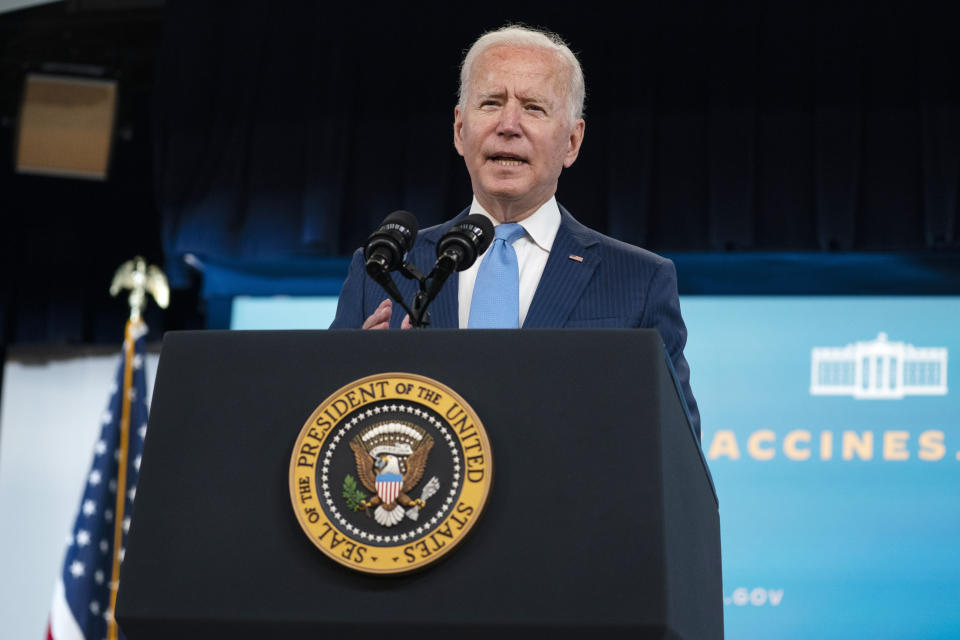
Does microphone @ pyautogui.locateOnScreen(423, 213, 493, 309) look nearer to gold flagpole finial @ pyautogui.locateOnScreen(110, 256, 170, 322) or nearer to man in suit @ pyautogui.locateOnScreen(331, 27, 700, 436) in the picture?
man in suit @ pyautogui.locateOnScreen(331, 27, 700, 436)

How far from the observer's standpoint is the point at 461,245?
1.34 m

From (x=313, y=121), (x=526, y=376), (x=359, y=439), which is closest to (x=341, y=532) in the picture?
(x=359, y=439)

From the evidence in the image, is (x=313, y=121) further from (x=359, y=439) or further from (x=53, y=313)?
(x=359, y=439)

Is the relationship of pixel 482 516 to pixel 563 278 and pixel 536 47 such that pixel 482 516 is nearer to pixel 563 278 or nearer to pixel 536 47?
pixel 563 278

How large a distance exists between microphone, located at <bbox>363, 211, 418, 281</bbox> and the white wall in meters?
4.40

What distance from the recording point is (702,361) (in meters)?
4.48

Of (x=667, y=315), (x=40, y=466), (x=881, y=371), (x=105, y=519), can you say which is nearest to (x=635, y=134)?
(x=881, y=371)

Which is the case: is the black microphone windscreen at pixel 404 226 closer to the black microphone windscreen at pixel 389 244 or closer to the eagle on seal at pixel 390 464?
the black microphone windscreen at pixel 389 244

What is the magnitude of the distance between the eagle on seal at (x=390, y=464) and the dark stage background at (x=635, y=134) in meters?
3.41

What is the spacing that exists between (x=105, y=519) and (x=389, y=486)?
3934 millimetres

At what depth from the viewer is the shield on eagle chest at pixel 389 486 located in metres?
1.12

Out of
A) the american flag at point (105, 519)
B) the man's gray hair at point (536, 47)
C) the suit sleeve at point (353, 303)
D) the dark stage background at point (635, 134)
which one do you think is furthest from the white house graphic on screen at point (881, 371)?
the suit sleeve at point (353, 303)

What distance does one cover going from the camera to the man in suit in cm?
164

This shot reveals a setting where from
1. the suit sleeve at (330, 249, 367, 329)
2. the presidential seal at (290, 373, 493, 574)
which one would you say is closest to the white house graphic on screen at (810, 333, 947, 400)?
the suit sleeve at (330, 249, 367, 329)
